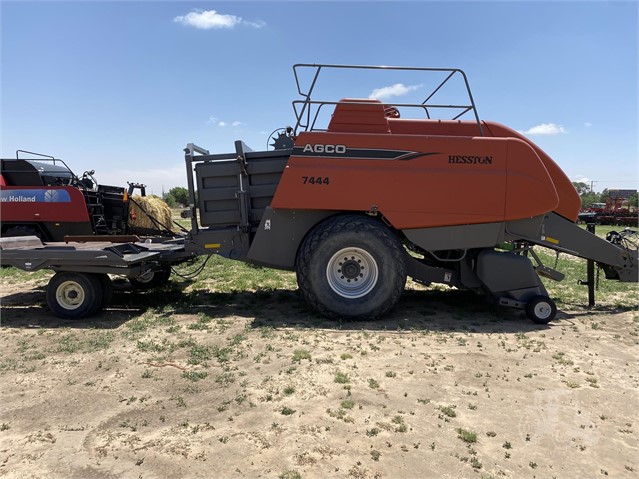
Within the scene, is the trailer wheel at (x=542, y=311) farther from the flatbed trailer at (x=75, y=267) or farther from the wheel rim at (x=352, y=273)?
the flatbed trailer at (x=75, y=267)

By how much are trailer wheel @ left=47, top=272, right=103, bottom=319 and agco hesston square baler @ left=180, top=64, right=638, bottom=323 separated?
2.10 meters

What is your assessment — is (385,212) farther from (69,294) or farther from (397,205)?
(69,294)

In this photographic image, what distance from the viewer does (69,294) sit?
6.21 meters

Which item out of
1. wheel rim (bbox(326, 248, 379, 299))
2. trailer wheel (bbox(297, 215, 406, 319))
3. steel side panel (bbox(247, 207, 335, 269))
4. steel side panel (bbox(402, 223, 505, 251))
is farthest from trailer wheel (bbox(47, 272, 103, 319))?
steel side panel (bbox(402, 223, 505, 251))

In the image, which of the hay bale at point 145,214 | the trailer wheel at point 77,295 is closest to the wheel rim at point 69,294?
the trailer wheel at point 77,295

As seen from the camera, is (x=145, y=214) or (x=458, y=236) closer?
(x=458, y=236)

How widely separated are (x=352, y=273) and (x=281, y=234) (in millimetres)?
1182

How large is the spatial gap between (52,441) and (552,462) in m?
3.52

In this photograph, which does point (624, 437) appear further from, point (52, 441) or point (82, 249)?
point (82, 249)

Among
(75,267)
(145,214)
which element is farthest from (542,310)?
(145,214)

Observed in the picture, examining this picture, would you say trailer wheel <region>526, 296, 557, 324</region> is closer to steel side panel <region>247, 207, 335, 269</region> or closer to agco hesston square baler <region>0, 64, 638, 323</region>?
agco hesston square baler <region>0, 64, 638, 323</region>

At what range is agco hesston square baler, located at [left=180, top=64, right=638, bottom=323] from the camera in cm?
599

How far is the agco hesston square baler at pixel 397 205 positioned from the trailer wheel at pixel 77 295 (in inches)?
82.8

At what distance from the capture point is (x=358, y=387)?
3.93 meters
